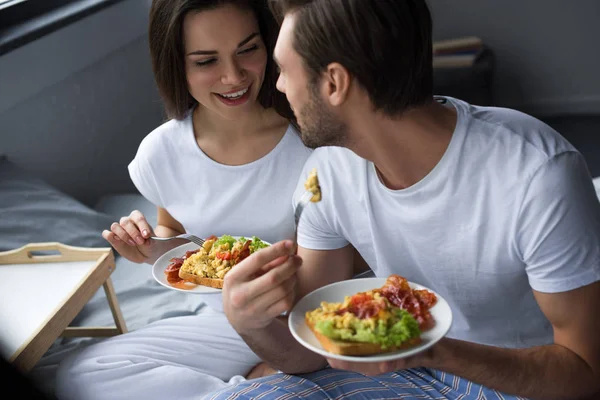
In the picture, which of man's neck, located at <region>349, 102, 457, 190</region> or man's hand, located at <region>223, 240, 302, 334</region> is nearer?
man's hand, located at <region>223, 240, 302, 334</region>

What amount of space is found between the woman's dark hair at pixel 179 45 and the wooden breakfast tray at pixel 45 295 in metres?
0.62

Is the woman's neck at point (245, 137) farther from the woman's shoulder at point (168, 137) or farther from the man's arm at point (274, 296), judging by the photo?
the man's arm at point (274, 296)

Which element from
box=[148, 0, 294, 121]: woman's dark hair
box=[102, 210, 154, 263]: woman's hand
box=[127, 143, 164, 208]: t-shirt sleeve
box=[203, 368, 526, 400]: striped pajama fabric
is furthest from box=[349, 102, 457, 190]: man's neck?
box=[127, 143, 164, 208]: t-shirt sleeve

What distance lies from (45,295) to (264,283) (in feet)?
3.81

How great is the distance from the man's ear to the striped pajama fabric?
0.55 m

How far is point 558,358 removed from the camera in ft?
3.96

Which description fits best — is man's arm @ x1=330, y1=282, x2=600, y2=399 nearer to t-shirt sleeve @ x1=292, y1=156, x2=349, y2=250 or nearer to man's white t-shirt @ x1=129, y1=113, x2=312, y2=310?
t-shirt sleeve @ x1=292, y1=156, x2=349, y2=250

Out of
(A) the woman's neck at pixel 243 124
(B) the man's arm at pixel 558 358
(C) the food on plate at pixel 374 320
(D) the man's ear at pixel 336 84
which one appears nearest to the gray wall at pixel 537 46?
(A) the woman's neck at pixel 243 124

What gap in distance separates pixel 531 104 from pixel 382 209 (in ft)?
10.1

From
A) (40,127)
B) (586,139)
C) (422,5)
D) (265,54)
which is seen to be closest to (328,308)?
(422,5)

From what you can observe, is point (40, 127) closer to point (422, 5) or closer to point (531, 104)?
point (422, 5)

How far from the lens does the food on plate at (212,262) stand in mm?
1618

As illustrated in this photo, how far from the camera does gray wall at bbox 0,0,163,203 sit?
2.89 m

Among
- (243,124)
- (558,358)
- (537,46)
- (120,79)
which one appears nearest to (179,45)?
(243,124)
